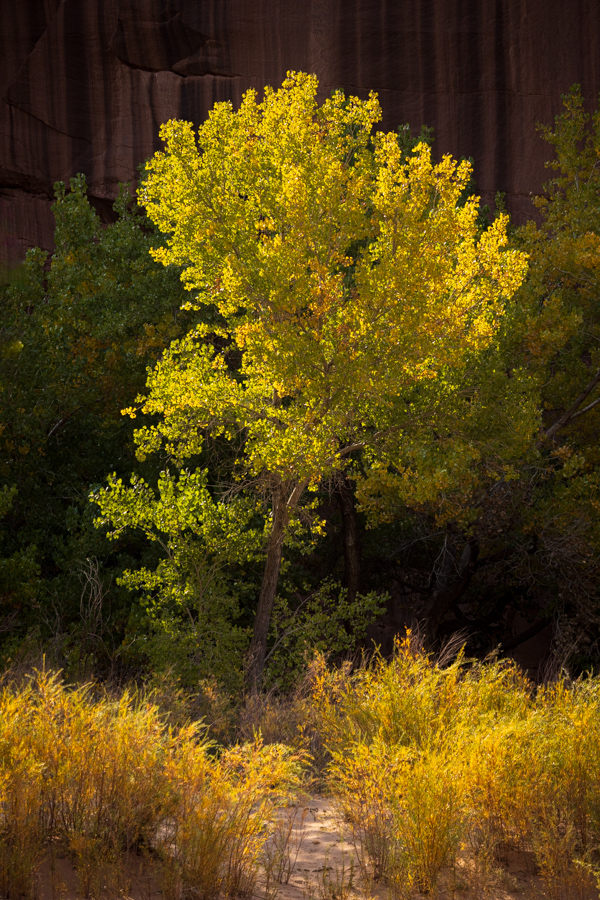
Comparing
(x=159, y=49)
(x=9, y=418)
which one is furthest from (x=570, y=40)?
(x=9, y=418)

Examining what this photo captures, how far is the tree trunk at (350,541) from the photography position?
45.7ft

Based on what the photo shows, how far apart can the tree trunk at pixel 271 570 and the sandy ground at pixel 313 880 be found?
5373 mm

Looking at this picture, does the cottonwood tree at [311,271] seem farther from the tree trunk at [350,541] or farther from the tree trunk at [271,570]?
the tree trunk at [350,541]

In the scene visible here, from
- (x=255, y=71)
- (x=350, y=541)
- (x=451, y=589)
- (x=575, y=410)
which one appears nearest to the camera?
(x=575, y=410)

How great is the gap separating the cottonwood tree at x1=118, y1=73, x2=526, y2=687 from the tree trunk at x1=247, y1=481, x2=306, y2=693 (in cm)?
96

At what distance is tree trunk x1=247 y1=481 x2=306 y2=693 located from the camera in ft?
35.4

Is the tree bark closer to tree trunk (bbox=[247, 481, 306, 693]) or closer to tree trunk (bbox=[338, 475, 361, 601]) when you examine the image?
tree trunk (bbox=[338, 475, 361, 601])

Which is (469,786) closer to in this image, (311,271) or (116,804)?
(116,804)

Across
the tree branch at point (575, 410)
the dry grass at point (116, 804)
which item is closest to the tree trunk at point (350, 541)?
the tree branch at point (575, 410)

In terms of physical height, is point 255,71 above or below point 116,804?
above

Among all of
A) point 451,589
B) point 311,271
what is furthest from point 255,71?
point 451,589

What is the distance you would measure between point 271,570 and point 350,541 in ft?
10.6

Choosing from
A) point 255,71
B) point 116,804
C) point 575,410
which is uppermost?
point 255,71

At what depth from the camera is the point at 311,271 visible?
9594mm
